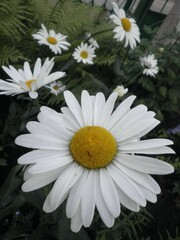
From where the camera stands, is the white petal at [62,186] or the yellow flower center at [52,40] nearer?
Result: the white petal at [62,186]

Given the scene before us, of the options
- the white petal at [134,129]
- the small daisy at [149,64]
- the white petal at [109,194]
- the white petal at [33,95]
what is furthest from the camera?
the small daisy at [149,64]

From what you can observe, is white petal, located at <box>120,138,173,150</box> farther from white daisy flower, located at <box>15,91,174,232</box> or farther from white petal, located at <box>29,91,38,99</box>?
white petal, located at <box>29,91,38,99</box>

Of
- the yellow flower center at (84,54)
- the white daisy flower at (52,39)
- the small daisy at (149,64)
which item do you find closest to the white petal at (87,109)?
the white daisy flower at (52,39)

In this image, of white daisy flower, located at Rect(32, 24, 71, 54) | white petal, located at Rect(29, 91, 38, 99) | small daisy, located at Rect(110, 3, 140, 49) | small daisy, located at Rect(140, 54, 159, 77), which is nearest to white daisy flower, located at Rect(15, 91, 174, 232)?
white petal, located at Rect(29, 91, 38, 99)

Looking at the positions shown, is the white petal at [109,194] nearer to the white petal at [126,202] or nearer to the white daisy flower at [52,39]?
the white petal at [126,202]

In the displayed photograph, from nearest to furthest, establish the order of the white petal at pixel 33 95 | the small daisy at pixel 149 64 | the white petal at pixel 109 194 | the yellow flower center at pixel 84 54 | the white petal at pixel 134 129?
the white petal at pixel 109 194, the white petal at pixel 134 129, the white petal at pixel 33 95, the yellow flower center at pixel 84 54, the small daisy at pixel 149 64

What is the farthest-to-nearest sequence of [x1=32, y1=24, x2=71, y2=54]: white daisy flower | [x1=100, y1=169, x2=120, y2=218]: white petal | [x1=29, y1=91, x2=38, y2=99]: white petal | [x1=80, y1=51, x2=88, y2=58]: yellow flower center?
[x1=80, y1=51, x2=88, y2=58]: yellow flower center < [x1=32, y1=24, x2=71, y2=54]: white daisy flower < [x1=29, y1=91, x2=38, y2=99]: white petal < [x1=100, y1=169, x2=120, y2=218]: white petal

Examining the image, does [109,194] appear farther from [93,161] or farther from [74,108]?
[74,108]
